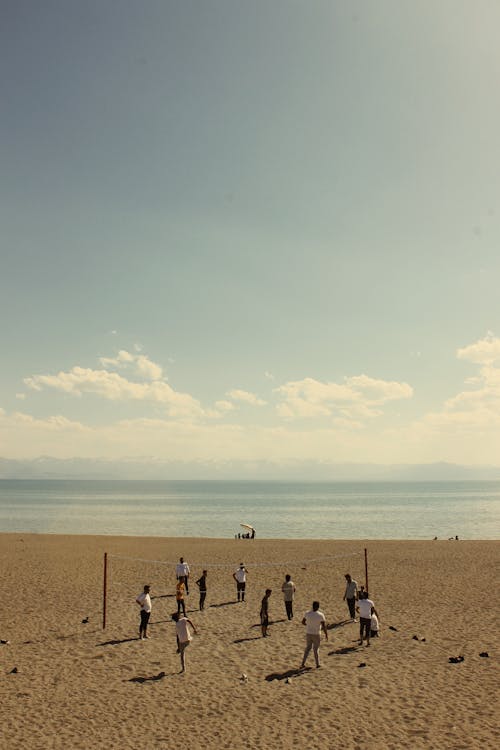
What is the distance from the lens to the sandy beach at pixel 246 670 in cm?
1083

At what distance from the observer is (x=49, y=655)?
1560 centimetres

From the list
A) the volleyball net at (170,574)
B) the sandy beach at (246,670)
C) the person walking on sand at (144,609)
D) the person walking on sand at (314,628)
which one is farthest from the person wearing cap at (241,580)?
the person walking on sand at (314,628)

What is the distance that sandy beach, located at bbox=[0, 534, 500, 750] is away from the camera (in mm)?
10828

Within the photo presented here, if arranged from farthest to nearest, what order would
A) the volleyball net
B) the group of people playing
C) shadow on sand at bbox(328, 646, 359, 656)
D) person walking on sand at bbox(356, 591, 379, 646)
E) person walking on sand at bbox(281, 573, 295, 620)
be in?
1. the volleyball net
2. person walking on sand at bbox(281, 573, 295, 620)
3. person walking on sand at bbox(356, 591, 379, 646)
4. shadow on sand at bbox(328, 646, 359, 656)
5. the group of people playing

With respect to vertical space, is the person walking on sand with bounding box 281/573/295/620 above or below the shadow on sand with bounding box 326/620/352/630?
above

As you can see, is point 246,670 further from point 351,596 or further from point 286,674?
point 351,596

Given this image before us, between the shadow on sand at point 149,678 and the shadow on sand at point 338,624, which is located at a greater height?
the shadow on sand at point 149,678

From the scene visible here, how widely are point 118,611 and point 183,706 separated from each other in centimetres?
941

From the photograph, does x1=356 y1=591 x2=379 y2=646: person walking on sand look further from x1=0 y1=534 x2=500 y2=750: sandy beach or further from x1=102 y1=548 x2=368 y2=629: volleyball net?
x1=102 y1=548 x2=368 y2=629: volleyball net

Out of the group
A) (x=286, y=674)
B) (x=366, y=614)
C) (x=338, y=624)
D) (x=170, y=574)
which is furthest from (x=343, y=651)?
(x=170, y=574)

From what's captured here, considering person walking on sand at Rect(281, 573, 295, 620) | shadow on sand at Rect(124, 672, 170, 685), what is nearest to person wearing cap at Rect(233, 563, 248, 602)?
person walking on sand at Rect(281, 573, 295, 620)

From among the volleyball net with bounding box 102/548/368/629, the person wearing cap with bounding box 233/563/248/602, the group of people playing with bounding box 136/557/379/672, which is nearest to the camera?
the group of people playing with bounding box 136/557/379/672

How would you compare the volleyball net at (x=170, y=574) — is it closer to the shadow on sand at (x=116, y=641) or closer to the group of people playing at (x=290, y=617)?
the group of people playing at (x=290, y=617)

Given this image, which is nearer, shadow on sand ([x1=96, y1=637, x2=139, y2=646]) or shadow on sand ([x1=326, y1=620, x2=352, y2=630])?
shadow on sand ([x1=96, y1=637, x2=139, y2=646])
